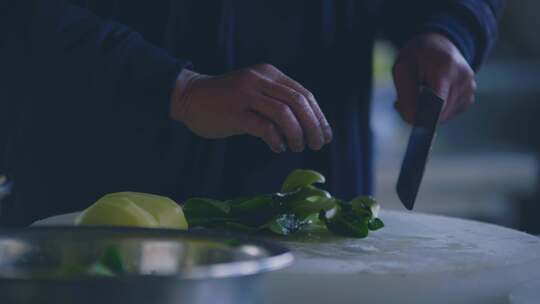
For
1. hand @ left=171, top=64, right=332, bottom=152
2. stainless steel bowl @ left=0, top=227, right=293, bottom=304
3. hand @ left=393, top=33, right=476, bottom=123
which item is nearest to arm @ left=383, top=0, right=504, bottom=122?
hand @ left=393, top=33, right=476, bottom=123

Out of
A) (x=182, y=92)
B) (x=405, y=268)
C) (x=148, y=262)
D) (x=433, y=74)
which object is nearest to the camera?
(x=148, y=262)

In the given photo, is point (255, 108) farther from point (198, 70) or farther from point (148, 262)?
point (148, 262)

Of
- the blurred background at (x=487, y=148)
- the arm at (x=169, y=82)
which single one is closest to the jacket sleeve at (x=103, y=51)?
the arm at (x=169, y=82)

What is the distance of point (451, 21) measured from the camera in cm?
134

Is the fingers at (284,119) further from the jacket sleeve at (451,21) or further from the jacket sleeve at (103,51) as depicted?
the jacket sleeve at (451,21)

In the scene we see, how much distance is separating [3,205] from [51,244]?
2.85ft

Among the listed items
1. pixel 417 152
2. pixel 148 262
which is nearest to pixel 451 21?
pixel 417 152

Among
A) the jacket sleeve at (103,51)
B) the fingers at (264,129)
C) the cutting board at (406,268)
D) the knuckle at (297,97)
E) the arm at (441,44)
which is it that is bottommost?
the cutting board at (406,268)

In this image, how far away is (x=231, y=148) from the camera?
1.30 m

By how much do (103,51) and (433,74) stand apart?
42 cm

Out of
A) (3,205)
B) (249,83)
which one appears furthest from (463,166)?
(249,83)

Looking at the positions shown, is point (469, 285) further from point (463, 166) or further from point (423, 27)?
point (463, 166)

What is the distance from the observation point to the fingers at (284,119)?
97cm

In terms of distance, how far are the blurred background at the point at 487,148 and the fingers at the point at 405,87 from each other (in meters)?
1.25
